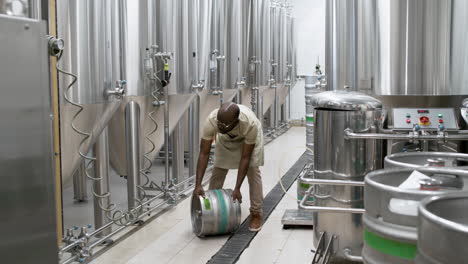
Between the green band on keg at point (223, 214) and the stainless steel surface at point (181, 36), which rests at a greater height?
the stainless steel surface at point (181, 36)

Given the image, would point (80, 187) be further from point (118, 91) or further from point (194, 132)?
point (118, 91)

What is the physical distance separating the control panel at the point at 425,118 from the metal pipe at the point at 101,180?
2.10 m

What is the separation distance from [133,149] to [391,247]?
2.85 m

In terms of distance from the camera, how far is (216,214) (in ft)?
13.3

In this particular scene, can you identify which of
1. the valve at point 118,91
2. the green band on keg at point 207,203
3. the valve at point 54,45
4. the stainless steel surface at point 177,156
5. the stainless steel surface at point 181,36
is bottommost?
the green band on keg at point 207,203

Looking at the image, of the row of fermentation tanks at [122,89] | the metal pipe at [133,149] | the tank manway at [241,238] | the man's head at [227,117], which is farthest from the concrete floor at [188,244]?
the man's head at [227,117]

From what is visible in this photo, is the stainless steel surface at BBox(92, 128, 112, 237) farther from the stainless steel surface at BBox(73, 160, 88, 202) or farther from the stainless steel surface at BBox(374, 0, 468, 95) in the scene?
the stainless steel surface at BBox(374, 0, 468, 95)

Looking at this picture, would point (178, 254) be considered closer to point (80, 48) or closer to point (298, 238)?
point (298, 238)

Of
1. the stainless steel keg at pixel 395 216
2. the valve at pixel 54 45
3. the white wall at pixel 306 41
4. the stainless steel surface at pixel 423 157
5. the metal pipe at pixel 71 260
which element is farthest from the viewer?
the white wall at pixel 306 41

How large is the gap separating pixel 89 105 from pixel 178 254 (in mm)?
1184

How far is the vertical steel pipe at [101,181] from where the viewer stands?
158 inches

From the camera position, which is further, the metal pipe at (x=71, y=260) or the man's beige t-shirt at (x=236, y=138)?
the man's beige t-shirt at (x=236, y=138)

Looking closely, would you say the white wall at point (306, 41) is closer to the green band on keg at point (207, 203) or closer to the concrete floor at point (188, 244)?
the concrete floor at point (188, 244)

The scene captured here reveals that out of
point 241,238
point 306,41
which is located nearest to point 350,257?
point 241,238
